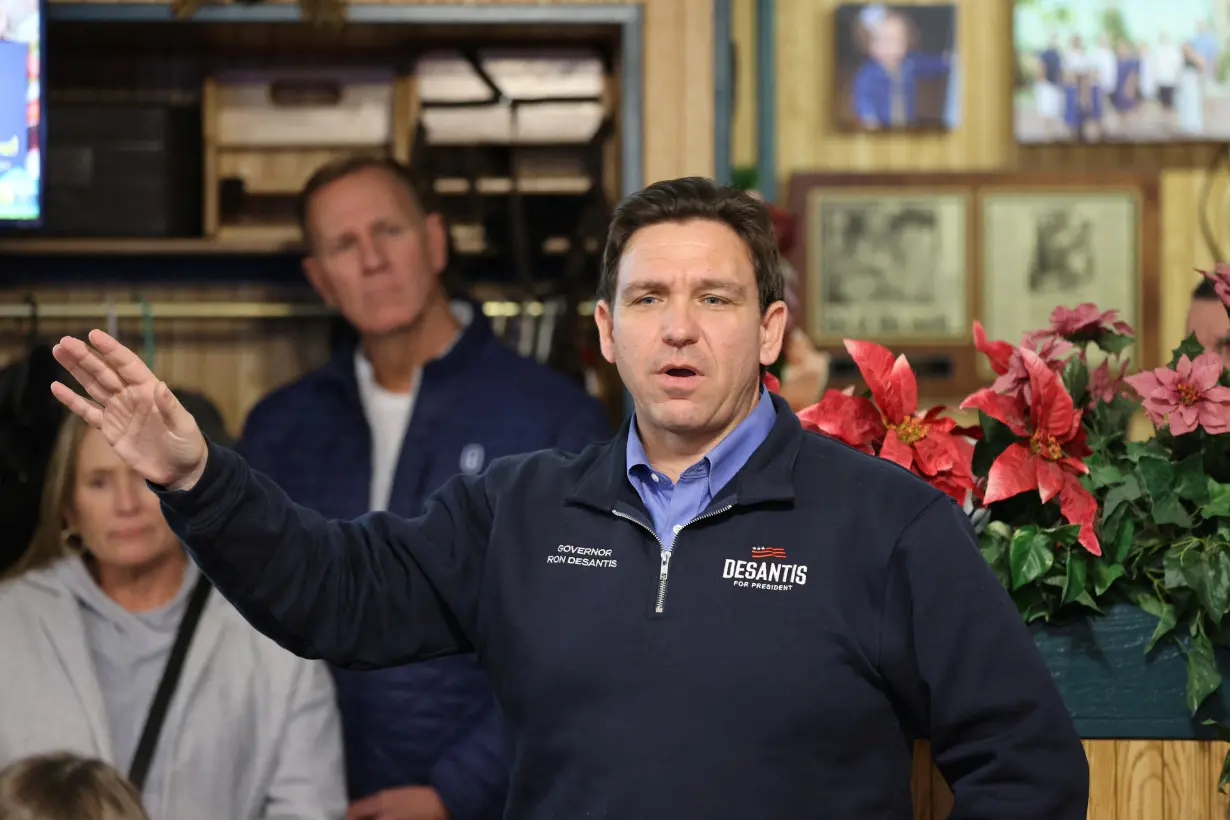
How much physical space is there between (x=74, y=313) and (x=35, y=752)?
3.41ft

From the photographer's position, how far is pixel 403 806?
8.02 ft

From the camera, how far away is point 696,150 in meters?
2.75

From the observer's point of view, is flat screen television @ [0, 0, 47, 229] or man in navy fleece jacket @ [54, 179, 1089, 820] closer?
man in navy fleece jacket @ [54, 179, 1089, 820]

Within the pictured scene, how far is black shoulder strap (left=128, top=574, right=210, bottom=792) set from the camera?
7.74 feet

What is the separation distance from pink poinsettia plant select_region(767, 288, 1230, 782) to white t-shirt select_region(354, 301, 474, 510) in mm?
1156

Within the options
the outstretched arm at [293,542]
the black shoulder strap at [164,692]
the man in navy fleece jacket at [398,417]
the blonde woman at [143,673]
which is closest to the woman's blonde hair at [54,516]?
the blonde woman at [143,673]

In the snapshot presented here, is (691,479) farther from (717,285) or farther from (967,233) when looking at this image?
(967,233)

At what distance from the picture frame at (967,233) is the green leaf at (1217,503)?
2534 millimetres

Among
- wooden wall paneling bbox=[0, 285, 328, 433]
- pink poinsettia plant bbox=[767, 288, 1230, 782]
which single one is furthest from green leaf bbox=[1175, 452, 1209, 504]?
wooden wall paneling bbox=[0, 285, 328, 433]

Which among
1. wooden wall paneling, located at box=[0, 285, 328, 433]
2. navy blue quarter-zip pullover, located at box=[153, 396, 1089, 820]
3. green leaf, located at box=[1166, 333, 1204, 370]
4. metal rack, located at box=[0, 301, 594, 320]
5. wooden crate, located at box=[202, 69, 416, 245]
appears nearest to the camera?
navy blue quarter-zip pullover, located at box=[153, 396, 1089, 820]

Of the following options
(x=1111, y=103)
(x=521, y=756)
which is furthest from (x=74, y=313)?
(x=1111, y=103)

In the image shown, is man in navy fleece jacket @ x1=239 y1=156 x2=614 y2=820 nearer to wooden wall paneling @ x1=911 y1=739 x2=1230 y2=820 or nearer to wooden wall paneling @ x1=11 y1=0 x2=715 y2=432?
wooden wall paneling @ x1=11 y1=0 x2=715 y2=432

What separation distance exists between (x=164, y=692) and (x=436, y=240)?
981 mm

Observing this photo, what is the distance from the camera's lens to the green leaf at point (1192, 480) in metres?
1.64
